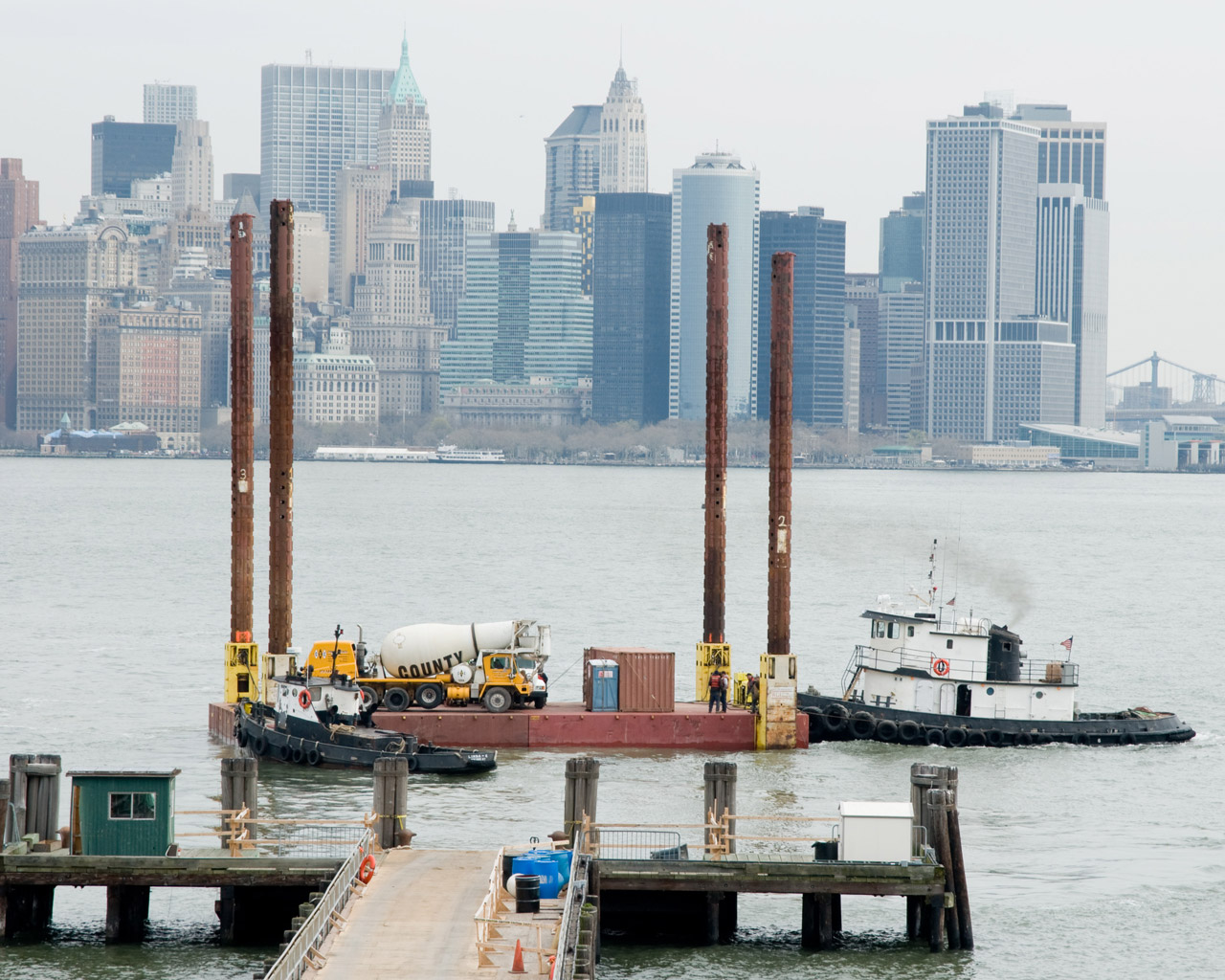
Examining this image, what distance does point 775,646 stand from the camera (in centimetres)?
4225

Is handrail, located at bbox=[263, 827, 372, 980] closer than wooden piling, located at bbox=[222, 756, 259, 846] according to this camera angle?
Yes

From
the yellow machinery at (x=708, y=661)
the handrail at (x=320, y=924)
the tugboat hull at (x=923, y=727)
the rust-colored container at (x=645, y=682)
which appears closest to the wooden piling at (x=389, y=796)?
the handrail at (x=320, y=924)

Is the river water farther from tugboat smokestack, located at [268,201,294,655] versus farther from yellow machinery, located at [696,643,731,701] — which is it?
tugboat smokestack, located at [268,201,294,655]

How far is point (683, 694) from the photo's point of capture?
58.3 meters

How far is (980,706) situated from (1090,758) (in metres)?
2.79

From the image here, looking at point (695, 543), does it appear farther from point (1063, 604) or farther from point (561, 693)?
point (561, 693)

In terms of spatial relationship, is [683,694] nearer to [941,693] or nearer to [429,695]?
[941,693]

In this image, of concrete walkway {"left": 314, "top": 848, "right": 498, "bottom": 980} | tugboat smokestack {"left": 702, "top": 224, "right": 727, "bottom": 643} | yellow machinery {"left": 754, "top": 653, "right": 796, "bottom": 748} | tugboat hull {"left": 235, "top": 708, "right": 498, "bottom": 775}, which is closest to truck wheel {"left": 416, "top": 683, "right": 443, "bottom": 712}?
tugboat hull {"left": 235, "top": 708, "right": 498, "bottom": 775}

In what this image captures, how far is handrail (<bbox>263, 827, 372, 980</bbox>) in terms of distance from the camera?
22.5m

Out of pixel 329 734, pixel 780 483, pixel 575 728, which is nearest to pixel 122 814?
pixel 329 734

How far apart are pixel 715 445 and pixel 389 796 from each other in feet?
54.8

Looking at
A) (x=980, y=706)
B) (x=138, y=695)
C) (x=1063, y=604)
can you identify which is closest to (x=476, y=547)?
(x=1063, y=604)

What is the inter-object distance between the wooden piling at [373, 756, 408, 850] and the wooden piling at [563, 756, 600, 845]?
2332 mm

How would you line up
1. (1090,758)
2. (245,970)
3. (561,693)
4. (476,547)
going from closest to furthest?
(245,970), (1090,758), (561,693), (476,547)
